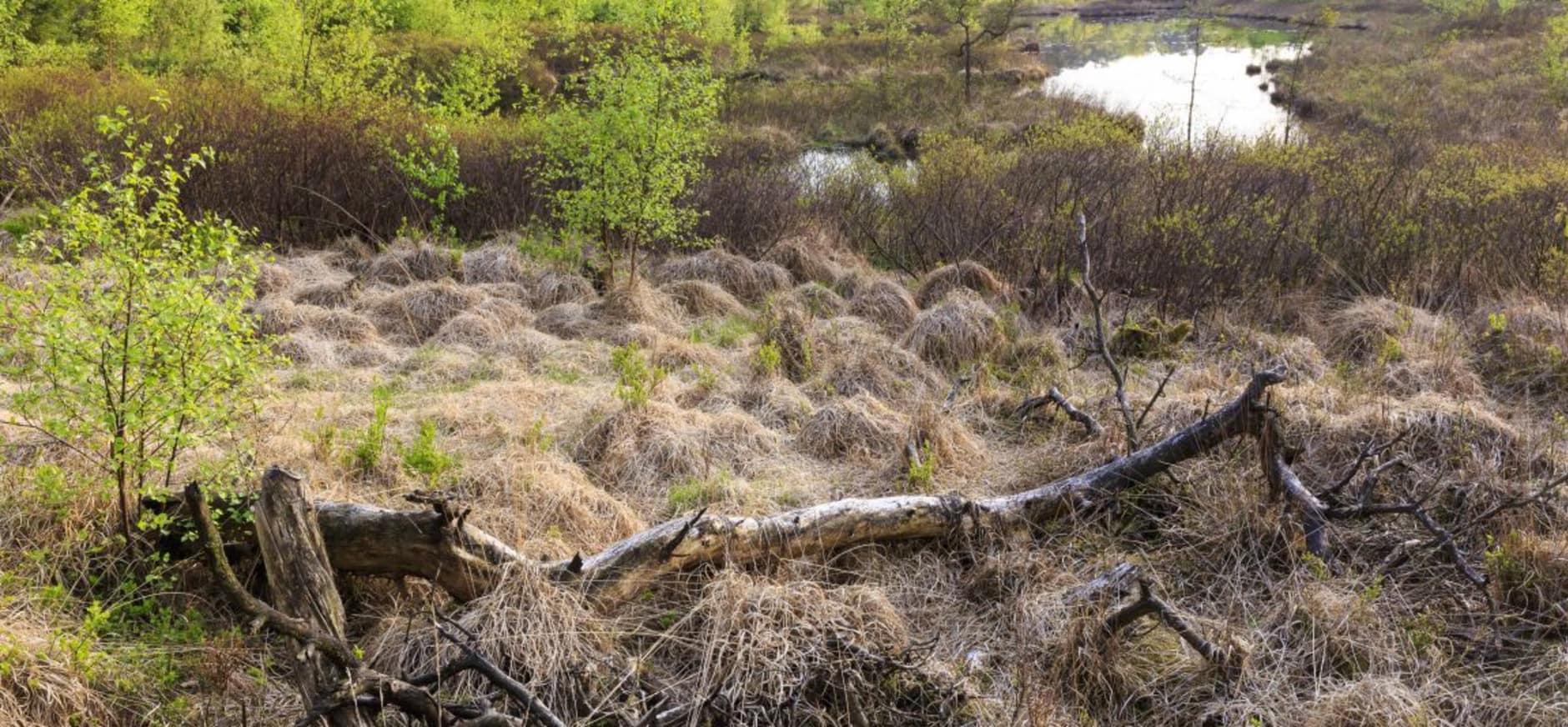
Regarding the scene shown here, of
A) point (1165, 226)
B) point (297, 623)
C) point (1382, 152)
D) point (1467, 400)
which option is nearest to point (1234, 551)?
point (1467, 400)

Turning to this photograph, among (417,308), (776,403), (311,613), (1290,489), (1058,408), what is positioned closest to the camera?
(311,613)

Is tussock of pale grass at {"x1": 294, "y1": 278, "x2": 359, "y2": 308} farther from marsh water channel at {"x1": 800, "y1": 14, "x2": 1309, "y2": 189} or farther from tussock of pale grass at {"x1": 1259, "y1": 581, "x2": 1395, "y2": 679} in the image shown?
tussock of pale grass at {"x1": 1259, "y1": 581, "x2": 1395, "y2": 679}

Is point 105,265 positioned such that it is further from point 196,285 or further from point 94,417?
point 94,417

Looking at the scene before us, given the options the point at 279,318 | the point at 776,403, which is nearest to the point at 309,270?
the point at 279,318

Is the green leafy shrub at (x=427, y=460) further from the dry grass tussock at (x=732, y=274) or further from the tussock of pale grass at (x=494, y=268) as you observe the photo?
the dry grass tussock at (x=732, y=274)

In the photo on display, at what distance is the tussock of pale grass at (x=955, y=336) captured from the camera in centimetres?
682

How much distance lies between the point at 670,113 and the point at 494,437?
4333 millimetres

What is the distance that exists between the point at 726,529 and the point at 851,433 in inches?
64.2

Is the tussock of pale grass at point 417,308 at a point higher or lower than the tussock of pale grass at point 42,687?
lower

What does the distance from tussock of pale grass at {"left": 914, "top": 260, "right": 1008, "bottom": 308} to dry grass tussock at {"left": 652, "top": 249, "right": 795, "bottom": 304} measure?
1399 millimetres

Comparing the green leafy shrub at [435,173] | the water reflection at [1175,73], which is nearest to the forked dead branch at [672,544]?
the green leafy shrub at [435,173]

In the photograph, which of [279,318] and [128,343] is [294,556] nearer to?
[128,343]

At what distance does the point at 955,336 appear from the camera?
6.88 meters

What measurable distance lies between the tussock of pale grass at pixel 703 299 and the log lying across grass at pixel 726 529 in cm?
432
